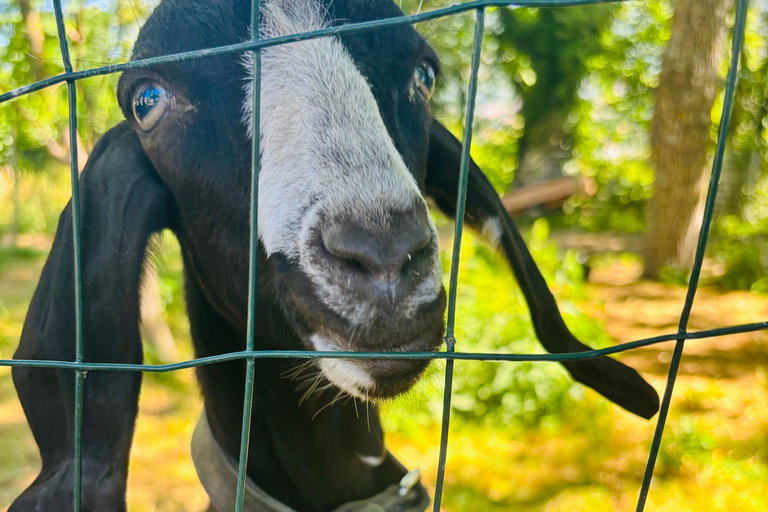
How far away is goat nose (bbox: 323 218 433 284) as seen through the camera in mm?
1032

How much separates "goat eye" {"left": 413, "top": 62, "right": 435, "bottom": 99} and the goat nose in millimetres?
708

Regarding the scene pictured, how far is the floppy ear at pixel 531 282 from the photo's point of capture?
1604 mm

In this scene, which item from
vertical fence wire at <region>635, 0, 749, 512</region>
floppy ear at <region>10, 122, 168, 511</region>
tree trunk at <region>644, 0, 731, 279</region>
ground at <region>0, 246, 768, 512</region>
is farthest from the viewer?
tree trunk at <region>644, 0, 731, 279</region>

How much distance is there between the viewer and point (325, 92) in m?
1.28

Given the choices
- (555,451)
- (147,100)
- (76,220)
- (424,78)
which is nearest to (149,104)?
(147,100)

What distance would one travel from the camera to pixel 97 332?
4.54 feet

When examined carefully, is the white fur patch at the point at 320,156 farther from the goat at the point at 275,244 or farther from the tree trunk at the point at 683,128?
the tree trunk at the point at 683,128

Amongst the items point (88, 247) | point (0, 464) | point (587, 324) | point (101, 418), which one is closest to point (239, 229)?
point (88, 247)

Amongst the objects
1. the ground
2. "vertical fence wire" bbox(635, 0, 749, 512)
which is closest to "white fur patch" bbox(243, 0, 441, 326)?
"vertical fence wire" bbox(635, 0, 749, 512)

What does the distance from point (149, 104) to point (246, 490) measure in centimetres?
109

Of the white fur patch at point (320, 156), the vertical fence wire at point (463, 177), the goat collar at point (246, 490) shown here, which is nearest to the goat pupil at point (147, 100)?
the white fur patch at point (320, 156)

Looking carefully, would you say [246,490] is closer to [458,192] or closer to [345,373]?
[345,373]

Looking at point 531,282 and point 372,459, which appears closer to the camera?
point 531,282

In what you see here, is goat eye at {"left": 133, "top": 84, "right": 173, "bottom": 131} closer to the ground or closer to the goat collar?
the goat collar
